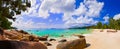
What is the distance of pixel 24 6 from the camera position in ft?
35.4

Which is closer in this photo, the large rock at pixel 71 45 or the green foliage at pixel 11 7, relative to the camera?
the green foliage at pixel 11 7

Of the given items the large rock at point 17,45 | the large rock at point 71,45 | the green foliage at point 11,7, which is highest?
the green foliage at point 11,7

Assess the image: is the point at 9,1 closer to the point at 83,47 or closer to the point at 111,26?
the point at 83,47

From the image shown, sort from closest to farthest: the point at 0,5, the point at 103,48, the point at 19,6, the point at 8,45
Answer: the point at 8,45, the point at 0,5, the point at 19,6, the point at 103,48

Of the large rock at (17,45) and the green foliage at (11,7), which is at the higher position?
the green foliage at (11,7)

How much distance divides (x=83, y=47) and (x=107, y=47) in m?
2.09

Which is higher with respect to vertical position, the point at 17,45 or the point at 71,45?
the point at 17,45

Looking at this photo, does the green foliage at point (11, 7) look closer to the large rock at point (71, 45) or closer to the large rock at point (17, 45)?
the large rock at point (17, 45)

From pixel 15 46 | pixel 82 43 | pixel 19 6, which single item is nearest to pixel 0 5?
pixel 19 6

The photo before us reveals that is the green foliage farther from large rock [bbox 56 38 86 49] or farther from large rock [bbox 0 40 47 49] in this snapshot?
large rock [bbox 56 38 86 49]

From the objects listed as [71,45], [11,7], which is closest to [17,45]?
[11,7]

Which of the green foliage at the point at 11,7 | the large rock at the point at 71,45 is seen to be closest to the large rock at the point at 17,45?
the green foliage at the point at 11,7

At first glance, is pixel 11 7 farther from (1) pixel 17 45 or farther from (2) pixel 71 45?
(2) pixel 71 45

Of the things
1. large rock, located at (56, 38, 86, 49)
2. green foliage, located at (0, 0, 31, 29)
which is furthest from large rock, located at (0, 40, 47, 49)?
large rock, located at (56, 38, 86, 49)
